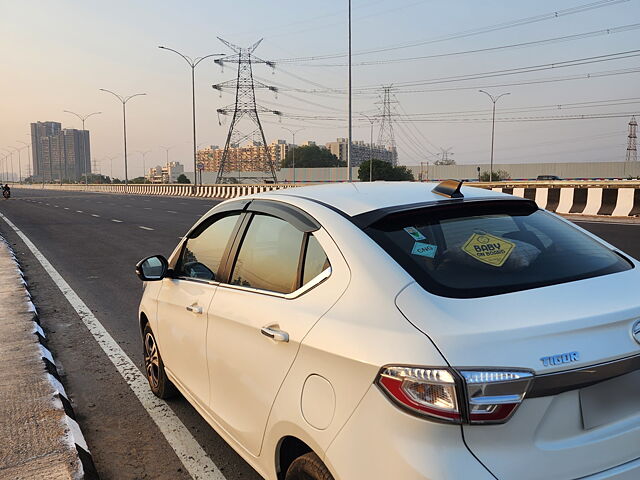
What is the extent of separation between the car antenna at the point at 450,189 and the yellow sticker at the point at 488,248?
0.30 meters

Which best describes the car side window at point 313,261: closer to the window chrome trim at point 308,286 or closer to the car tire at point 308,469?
the window chrome trim at point 308,286

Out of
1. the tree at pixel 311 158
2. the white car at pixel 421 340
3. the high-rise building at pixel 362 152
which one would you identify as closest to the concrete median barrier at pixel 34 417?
the white car at pixel 421 340

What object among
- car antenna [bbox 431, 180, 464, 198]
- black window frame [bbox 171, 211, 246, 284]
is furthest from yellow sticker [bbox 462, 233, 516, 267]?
black window frame [bbox 171, 211, 246, 284]

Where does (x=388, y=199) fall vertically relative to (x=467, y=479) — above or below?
above

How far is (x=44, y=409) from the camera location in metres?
3.95

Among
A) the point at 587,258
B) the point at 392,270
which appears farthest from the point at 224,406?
the point at 587,258

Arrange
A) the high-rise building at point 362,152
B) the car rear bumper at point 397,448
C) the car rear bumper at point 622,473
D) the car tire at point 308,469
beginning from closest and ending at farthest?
the car rear bumper at point 397,448
the car rear bumper at point 622,473
the car tire at point 308,469
the high-rise building at point 362,152

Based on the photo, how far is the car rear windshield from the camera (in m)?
2.17

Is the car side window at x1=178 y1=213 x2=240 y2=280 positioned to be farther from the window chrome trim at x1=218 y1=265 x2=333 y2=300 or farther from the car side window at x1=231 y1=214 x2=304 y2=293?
the window chrome trim at x1=218 y1=265 x2=333 y2=300

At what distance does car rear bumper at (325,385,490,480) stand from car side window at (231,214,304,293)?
0.80 meters

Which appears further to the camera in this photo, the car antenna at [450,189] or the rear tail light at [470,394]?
the car antenna at [450,189]

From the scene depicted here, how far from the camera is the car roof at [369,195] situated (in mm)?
2643

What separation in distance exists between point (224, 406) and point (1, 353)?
3.17 m

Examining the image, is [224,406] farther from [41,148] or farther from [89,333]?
[41,148]
